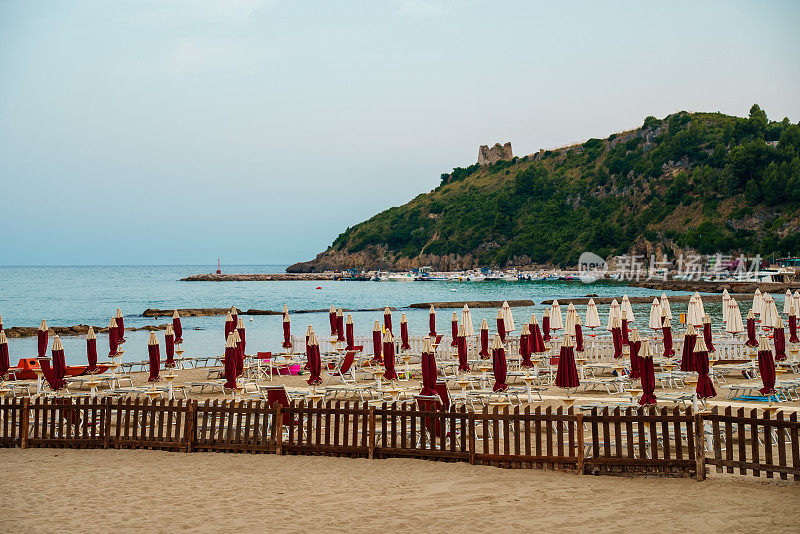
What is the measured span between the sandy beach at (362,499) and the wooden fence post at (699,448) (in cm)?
13

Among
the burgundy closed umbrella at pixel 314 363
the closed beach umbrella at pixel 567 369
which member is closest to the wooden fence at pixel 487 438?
the closed beach umbrella at pixel 567 369

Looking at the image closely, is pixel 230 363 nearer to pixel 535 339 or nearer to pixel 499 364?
pixel 499 364

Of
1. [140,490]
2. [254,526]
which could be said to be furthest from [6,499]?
[254,526]

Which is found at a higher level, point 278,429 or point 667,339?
point 667,339

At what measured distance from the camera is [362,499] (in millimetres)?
7949

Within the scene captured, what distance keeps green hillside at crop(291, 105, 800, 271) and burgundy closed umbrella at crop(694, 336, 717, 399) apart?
80572 mm

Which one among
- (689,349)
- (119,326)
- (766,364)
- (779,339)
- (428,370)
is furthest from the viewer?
(119,326)

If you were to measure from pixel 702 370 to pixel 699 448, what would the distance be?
3.63 metres

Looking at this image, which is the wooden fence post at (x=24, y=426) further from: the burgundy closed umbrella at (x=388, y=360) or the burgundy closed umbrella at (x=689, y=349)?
the burgundy closed umbrella at (x=689, y=349)

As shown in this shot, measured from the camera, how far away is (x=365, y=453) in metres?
9.72

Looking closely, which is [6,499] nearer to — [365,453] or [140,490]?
[140,490]

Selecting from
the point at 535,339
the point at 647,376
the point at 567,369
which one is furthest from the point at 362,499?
the point at 535,339

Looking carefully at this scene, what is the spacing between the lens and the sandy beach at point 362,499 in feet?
23.1

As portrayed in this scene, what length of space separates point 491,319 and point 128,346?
1043 inches
